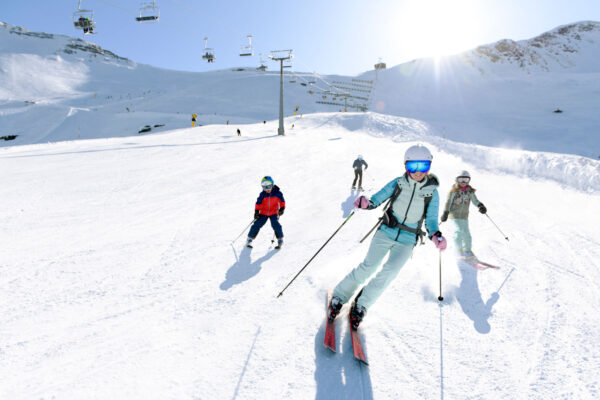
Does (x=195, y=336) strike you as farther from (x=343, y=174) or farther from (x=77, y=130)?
(x=77, y=130)

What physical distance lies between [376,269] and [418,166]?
1.21 m

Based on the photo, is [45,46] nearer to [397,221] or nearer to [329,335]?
[397,221]

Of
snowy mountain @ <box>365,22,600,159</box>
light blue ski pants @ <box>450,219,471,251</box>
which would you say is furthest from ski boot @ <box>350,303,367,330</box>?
snowy mountain @ <box>365,22,600,159</box>

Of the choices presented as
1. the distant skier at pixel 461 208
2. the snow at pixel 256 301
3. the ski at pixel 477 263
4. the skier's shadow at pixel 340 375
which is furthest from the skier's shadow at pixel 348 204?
the skier's shadow at pixel 340 375

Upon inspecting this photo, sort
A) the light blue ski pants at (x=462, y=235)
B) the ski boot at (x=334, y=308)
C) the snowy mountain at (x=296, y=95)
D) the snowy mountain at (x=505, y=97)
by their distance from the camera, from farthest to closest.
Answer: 1. the snowy mountain at (x=296, y=95)
2. the snowy mountain at (x=505, y=97)
3. the light blue ski pants at (x=462, y=235)
4. the ski boot at (x=334, y=308)

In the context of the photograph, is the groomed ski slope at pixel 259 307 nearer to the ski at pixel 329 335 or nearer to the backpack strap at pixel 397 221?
the ski at pixel 329 335

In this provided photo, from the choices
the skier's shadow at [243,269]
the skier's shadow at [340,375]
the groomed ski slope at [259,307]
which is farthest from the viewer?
the skier's shadow at [243,269]

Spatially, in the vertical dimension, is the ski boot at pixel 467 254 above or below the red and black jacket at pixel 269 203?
below

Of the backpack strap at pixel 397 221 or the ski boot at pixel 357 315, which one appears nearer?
the ski boot at pixel 357 315

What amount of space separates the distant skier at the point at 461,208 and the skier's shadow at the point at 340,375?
3.38 m

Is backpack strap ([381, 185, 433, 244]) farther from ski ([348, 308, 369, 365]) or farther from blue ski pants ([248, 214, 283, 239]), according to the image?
blue ski pants ([248, 214, 283, 239])

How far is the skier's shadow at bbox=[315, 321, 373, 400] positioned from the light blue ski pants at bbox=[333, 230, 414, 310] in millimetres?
506

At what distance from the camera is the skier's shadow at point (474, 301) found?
11.4ft

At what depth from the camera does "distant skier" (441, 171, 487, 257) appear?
214 inches
